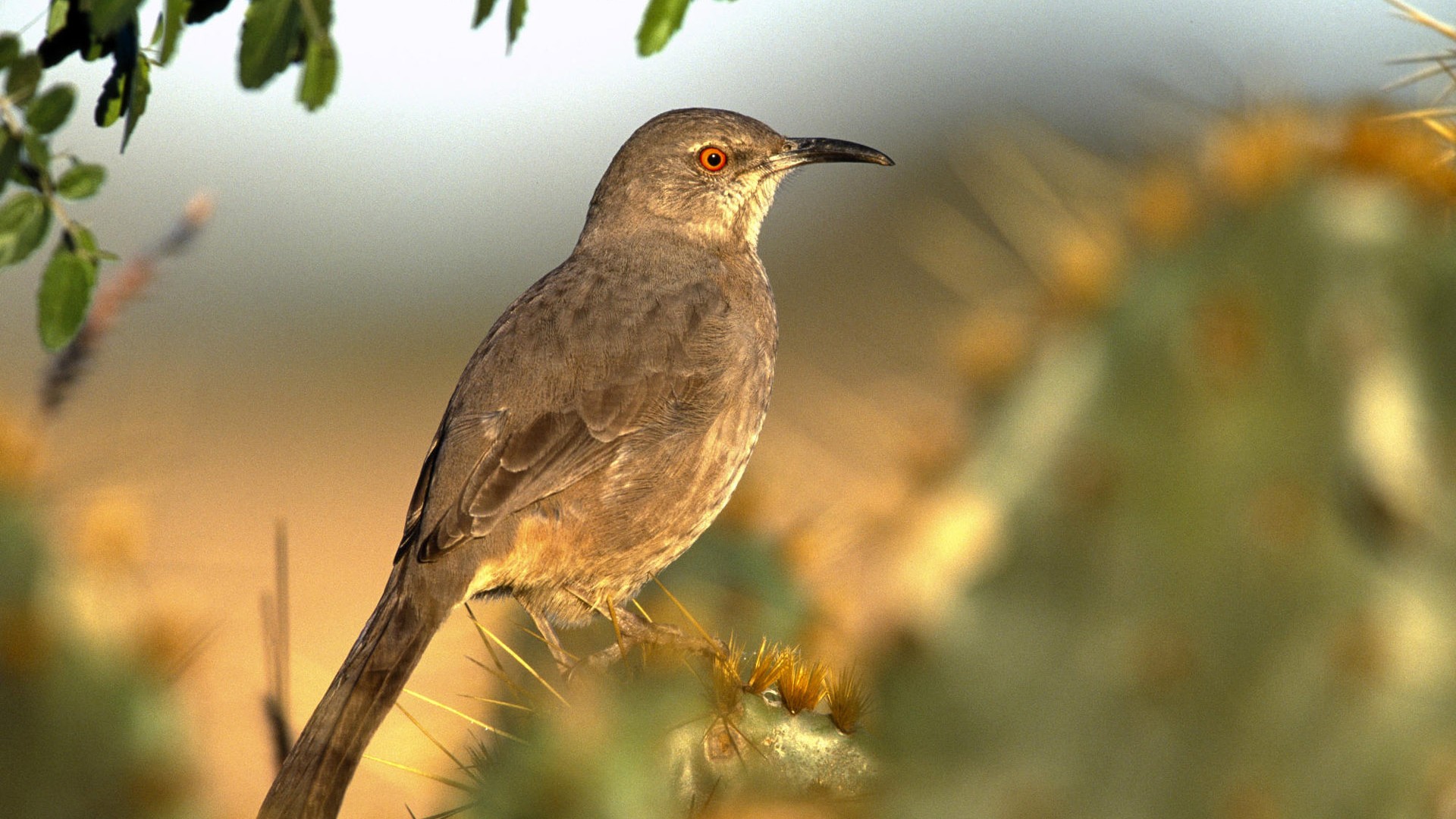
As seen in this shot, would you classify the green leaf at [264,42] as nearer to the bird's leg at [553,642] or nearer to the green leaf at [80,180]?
the green leaf at [80,180]

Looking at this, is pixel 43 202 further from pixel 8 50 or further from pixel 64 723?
pixel 64 723

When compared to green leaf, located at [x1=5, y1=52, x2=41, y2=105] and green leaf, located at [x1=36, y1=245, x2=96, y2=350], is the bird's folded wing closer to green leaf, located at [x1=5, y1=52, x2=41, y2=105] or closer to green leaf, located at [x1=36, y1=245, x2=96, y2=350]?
green leaf, located at [x1=36, y1=245, x2=96, y2=350]

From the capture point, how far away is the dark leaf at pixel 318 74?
7.04ft

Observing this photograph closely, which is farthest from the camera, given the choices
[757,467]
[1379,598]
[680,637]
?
[757,467]

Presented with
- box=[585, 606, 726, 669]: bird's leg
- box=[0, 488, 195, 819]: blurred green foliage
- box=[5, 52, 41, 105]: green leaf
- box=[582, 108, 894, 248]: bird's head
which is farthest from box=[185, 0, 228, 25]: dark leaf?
box=[582, 108, 894, 248]: bird's head

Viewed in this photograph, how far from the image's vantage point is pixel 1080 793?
2.27m

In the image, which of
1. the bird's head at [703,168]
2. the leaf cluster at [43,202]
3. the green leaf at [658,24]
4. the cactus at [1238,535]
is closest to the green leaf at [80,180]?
the leaf cluster at [43,202]

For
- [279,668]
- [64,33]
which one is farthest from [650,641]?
[64,33]

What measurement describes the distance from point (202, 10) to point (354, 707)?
1547 millimetres

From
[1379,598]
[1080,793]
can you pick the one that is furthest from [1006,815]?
[1379,598]

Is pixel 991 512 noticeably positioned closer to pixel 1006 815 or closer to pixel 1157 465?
pixel 1157 465

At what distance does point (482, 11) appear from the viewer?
2.08 meters

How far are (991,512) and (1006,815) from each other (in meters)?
0.46

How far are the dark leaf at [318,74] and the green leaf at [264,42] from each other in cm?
5
